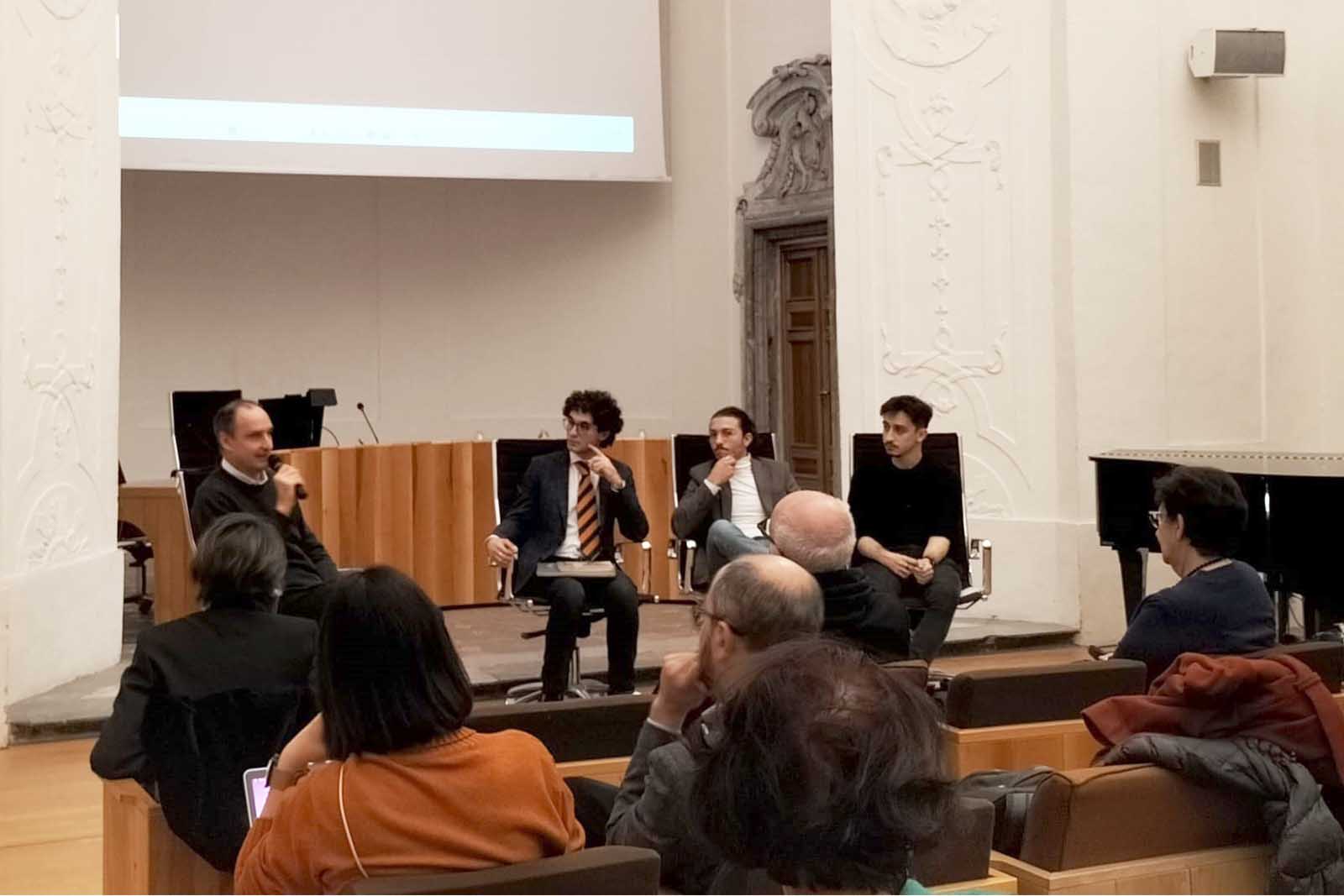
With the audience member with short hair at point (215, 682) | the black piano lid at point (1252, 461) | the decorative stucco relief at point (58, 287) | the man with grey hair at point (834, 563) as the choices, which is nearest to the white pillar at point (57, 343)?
the decorative stucco relief at point (58, 287)

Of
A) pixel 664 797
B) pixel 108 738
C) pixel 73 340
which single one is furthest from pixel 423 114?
pixel 664 797

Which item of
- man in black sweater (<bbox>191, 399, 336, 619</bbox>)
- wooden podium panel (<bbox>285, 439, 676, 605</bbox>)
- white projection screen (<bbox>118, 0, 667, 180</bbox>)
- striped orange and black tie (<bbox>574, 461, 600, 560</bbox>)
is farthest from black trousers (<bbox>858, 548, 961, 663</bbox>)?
white projection screen (<bbox>118, 0, 667, 180</bbox>)

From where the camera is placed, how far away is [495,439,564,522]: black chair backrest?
6.07m

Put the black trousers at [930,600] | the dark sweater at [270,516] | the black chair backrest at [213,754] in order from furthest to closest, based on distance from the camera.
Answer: the black trousers at [930,600], the dark sweater at [270,516], the black chair backrest at [213,754]

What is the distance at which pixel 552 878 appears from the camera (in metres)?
1.86

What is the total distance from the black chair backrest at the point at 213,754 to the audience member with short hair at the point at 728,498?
3000 millimetres

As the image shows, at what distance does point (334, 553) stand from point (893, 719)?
6285 millimetres

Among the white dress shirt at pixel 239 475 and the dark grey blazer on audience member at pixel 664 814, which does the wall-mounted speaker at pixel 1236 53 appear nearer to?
the white dress shirt at pixel 239 475

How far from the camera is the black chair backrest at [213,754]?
2865 mm

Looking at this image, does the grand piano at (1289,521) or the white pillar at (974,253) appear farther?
the white pillar at (974,253)

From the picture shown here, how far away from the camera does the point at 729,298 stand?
11.4 meters

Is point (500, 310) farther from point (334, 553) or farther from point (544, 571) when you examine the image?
point (544, 571)

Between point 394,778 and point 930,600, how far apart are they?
3888mm

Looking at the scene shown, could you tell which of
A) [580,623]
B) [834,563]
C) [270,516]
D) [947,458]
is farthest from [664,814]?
[947,458]
